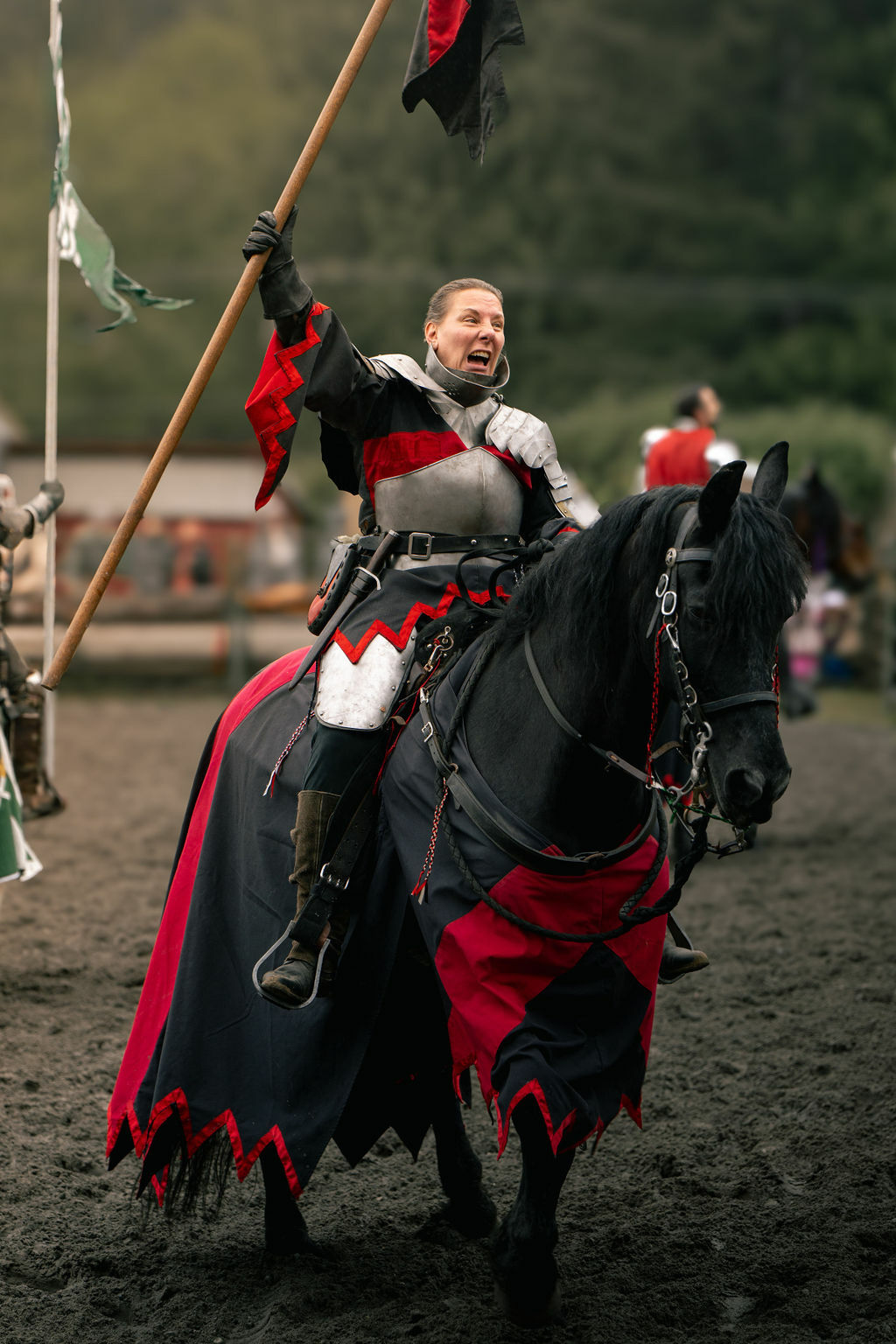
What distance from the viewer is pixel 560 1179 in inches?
117

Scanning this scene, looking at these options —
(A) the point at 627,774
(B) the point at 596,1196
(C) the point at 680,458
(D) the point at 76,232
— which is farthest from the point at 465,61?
(C) the point at 680,458

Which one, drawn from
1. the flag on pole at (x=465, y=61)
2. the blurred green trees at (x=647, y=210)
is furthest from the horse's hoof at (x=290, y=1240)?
the blurred green trees at (x=647, y=210)

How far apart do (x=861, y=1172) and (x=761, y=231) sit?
26.8 meters

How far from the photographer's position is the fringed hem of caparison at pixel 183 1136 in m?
3.35

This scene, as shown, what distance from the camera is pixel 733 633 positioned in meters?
2.66

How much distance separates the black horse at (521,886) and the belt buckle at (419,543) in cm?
27

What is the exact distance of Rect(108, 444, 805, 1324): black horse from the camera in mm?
2689

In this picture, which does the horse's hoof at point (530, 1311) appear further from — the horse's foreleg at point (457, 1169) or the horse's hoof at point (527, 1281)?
the horse's foreleg at point (457, 1169)

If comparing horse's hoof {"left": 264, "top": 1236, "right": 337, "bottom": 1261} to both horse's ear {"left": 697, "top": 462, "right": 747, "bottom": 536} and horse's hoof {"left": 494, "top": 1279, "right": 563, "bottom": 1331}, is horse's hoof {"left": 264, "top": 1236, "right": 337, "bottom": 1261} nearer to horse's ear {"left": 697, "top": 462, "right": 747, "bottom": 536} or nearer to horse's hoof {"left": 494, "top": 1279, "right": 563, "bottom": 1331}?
horse's hoof {"left": 494, "top": 1279, "right": 563, "bottom": 1331}

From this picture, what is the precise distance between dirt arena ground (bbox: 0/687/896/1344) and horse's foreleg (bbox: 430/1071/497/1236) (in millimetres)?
61

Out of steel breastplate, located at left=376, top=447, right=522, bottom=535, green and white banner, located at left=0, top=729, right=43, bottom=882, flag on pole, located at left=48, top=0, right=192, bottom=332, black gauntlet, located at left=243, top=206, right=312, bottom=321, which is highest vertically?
flag on pole, located at left=48, top=0, right=192, bottom=332

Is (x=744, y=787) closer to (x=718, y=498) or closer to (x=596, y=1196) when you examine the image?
(x=718, y=498)

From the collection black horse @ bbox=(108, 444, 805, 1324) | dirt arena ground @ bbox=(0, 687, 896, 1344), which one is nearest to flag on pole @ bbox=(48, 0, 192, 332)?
black horse @ bbox=(108, 444, 805, 1324)

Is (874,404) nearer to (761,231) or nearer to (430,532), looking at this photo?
(761,231)
